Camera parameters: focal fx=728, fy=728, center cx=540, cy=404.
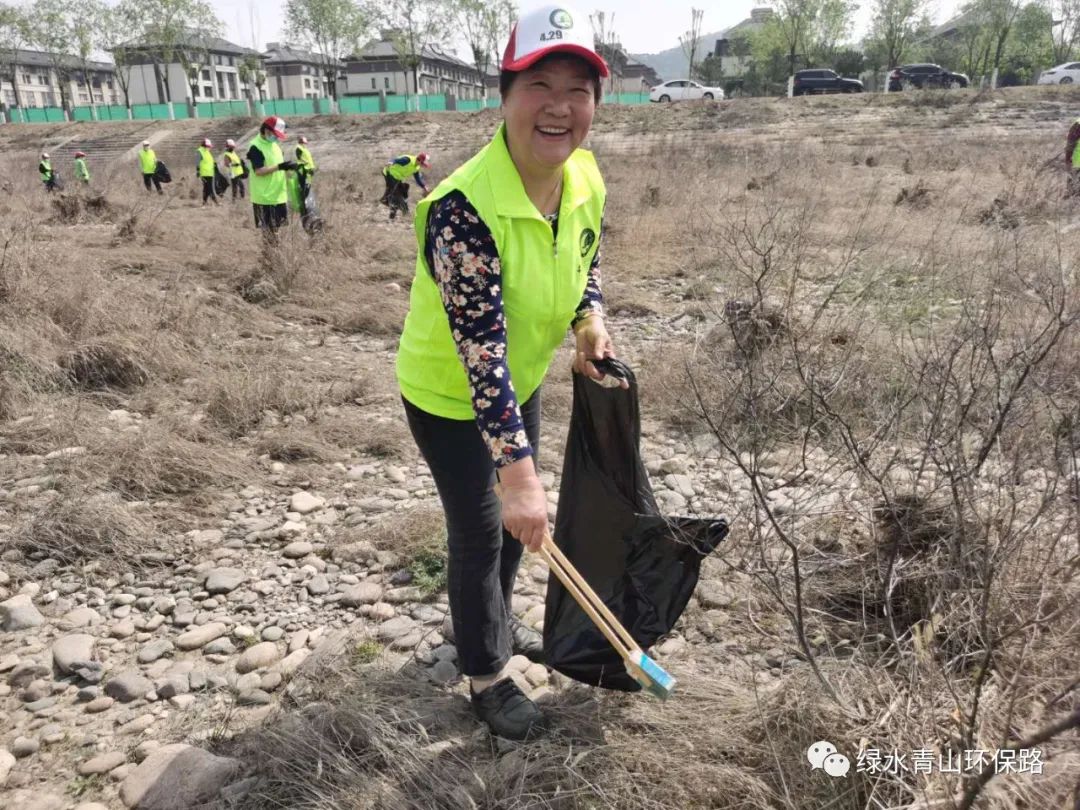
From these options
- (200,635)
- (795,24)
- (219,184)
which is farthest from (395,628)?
(795,24)

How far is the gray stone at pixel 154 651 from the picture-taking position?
2.16 meters

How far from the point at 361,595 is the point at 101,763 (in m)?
0.86

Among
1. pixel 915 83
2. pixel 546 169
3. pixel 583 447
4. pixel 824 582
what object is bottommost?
pixel 824 582

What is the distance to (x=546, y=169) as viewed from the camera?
56.8 inches

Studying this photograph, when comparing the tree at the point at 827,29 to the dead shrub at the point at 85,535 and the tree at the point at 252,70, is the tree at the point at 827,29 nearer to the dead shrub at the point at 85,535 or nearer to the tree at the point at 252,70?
→ the tree at the point at 252,70

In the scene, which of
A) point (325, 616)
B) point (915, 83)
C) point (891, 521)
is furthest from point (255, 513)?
point (915, 83)

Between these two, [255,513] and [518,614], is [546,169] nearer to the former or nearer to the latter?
[518,614]

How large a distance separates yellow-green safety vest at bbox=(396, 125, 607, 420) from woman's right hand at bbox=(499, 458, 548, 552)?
243 millimetres

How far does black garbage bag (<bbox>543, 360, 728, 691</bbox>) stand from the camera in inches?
70.5

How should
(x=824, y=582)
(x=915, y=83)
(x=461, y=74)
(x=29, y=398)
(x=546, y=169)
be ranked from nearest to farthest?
(x=546, y=169) < (x=824, y=582) < (x=29, y=398) < (x=915, y=83) < (x=461, y=74)

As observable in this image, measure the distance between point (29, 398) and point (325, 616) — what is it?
2.49 m

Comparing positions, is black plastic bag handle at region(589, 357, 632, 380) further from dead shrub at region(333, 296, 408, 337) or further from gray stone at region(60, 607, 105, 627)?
dead shrub at region(333, 296, 408, 337)

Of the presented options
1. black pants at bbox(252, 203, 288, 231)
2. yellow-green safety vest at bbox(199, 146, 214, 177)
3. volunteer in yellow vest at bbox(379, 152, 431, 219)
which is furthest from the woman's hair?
yellow-green safety vest at bbox(199, 146, 214, 177)

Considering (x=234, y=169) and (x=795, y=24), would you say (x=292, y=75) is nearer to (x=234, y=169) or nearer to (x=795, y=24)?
(x=795, y=24)
